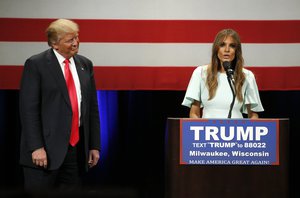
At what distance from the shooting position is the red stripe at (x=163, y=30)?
11.7 feet

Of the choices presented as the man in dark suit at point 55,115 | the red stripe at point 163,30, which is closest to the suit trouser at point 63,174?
the man in dark suit at point 55,115

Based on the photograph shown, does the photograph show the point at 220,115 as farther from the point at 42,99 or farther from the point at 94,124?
the point at 42,99

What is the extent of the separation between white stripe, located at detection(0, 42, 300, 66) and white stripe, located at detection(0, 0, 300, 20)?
0.68 feet

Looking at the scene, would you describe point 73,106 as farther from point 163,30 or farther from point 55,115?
point 163,30

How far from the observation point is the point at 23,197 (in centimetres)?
52

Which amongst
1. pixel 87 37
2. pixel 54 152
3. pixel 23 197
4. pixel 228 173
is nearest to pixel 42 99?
pixel 54 152

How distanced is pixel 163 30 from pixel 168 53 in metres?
0.17

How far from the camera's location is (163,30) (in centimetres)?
358

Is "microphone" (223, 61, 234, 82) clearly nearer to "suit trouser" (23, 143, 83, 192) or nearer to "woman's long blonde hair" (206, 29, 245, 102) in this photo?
"woman's long blonde hair" (206, 29, 245, 102)

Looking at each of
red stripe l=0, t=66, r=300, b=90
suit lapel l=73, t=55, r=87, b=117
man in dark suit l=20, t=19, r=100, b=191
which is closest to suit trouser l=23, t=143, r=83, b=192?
man in dark suit l=20, t=19, r=100, b=191

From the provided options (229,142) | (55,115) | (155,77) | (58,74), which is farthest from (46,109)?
(155,77)

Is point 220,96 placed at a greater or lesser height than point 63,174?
greater

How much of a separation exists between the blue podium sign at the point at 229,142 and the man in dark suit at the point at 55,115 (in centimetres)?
51

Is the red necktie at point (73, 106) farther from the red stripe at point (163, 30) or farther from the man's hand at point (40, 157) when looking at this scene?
the red stripe at point (163, 30)
